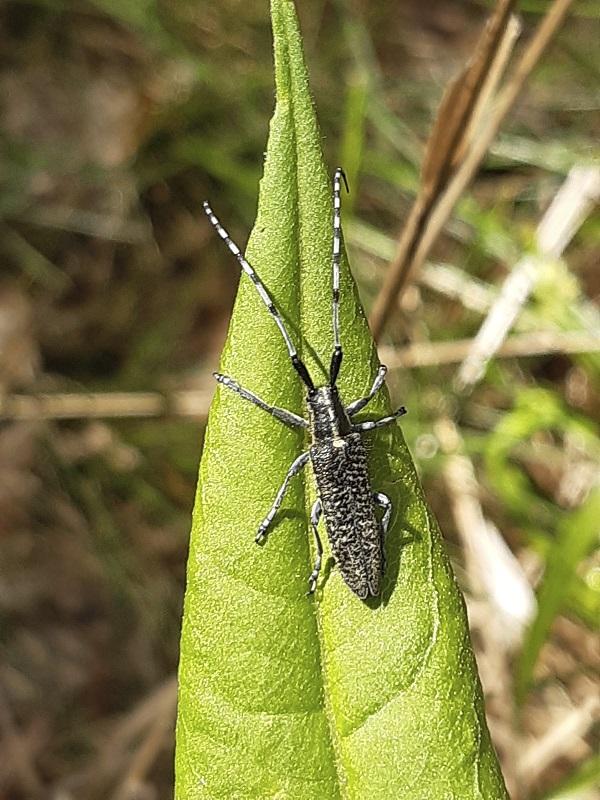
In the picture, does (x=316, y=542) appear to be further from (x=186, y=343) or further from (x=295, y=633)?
(x=186, y=343)

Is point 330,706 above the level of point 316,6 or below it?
below

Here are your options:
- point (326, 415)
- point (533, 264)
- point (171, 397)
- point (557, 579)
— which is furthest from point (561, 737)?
point (326, 415)

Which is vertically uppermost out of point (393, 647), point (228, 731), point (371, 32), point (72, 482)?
point (371, 32)

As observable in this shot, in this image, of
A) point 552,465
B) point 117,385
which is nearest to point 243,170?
point 117,385

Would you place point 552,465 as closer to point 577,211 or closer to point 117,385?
point 577,211

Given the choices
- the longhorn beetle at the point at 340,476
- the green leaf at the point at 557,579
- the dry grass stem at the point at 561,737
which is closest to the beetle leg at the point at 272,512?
the longhorn beetle at the point at 340,476

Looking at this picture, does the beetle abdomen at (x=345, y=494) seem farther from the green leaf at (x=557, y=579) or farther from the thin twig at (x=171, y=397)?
the thin twig at (x=171, y=397)
